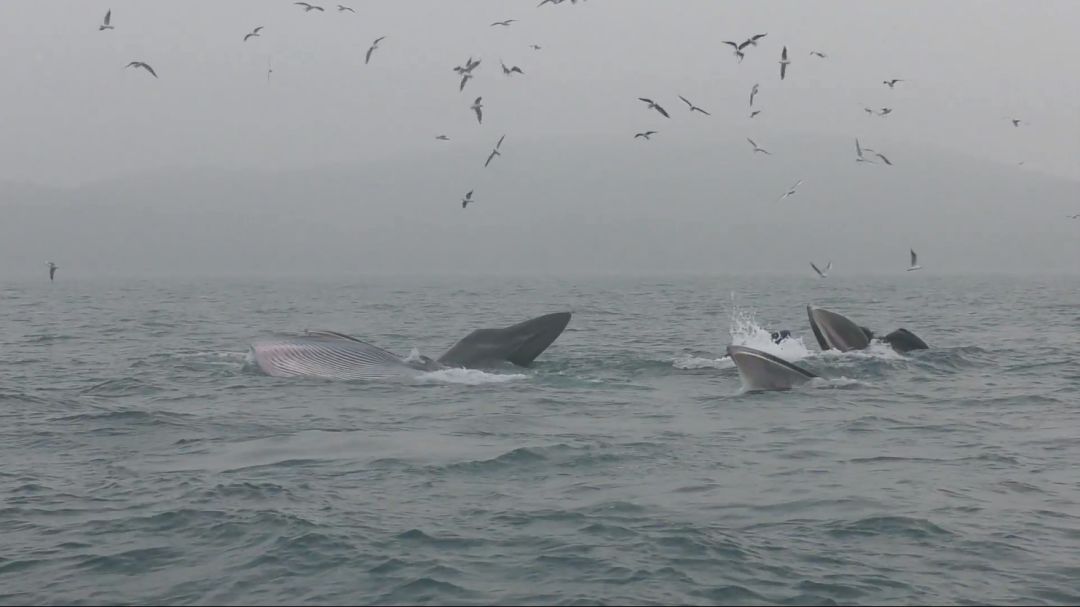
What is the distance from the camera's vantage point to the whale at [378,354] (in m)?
20.0

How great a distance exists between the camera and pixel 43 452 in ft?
44.2

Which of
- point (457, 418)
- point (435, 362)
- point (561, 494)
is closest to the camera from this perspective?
point (561, 494)

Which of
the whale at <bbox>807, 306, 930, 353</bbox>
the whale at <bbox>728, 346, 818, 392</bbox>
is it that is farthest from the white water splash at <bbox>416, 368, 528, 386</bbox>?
the whale at <bbox>807, 306, 930, 353</bbox>

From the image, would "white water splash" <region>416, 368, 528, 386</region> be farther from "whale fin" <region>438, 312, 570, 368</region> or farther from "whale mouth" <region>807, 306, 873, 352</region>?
"whale mouth" <region>807, 306, 873, 352</region>

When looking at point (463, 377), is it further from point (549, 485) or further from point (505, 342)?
point (549, 485)

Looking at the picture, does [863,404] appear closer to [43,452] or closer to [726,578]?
[726,578]

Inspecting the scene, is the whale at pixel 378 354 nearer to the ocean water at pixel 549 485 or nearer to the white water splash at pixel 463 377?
the white water splash at pixel 463 377

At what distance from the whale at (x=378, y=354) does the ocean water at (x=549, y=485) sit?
1.65 feet

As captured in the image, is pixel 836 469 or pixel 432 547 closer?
pixel 432 547

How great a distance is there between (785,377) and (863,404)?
152 centimetres

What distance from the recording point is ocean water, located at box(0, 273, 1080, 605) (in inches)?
337

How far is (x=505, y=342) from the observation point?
822 inches

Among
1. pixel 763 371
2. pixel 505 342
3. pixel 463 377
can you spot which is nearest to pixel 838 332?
pixel 763 371

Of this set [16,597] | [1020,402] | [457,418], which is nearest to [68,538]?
[16,597]
